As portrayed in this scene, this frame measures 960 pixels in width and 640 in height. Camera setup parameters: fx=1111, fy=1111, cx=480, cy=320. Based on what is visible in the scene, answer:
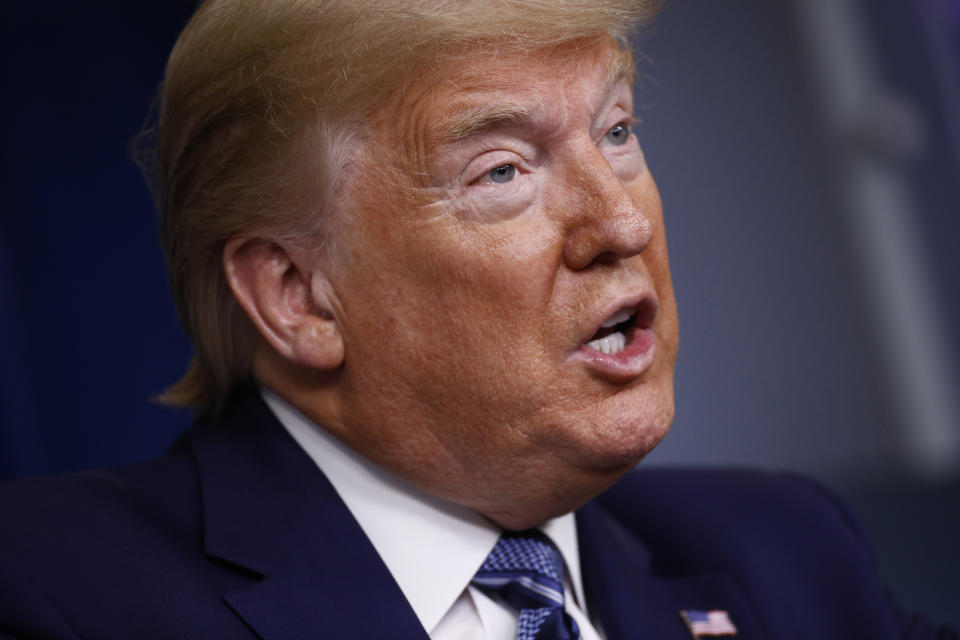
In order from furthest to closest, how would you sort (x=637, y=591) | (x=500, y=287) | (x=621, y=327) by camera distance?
1. (x=637, y=591)
2. (x=621, y=327)
3. (x=500, y=287)

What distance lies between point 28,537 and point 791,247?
3.52 m

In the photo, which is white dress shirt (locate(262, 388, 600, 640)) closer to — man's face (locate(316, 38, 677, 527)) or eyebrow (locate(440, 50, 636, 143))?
man's face (locate(316, 38, 677, 527))

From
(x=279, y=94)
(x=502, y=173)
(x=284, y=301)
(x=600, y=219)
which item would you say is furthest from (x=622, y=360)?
(x=279, y=94)

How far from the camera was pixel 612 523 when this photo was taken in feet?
6.83

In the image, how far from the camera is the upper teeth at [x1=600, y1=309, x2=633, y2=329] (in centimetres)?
163

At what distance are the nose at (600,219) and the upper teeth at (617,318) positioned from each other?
0.28ft

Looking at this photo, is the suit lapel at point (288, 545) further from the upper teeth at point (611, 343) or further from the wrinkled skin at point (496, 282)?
the upper teeth at point (611, 343)

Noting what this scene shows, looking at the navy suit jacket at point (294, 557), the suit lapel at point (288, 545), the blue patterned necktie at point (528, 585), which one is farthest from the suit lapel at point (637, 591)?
the suit lapel at point (288, 545)

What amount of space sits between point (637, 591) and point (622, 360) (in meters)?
0.49

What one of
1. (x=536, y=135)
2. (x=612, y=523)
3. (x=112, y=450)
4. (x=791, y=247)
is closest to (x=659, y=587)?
(x=612, y=523)

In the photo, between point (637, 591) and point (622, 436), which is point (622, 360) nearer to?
point (622, 436)

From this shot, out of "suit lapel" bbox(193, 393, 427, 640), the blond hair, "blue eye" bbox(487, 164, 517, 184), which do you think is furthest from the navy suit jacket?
"blue eye" bbox(487, 164, 517, 184)

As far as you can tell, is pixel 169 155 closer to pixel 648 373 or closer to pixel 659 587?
pixel 648 373

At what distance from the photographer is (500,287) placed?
1560mm
